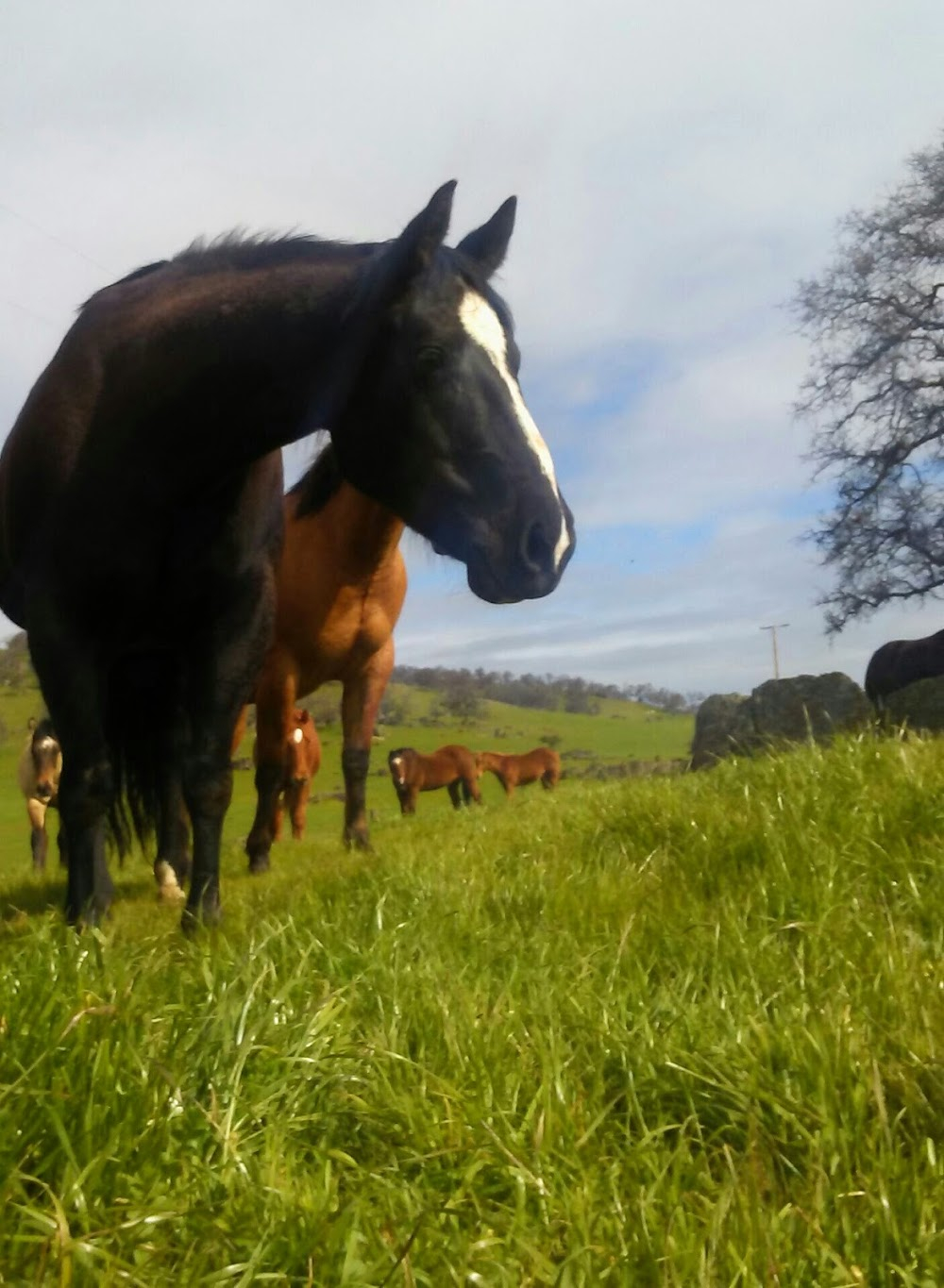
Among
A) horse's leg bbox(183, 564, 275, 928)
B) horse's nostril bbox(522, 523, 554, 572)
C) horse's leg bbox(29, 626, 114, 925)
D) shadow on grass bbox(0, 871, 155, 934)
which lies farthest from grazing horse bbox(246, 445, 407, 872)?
horse's nostril bbox(522, 523, 554, 572)

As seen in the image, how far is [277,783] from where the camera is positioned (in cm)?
733

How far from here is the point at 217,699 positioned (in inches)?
167

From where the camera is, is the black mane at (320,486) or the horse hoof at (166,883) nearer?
the horse hoof at (166,883)

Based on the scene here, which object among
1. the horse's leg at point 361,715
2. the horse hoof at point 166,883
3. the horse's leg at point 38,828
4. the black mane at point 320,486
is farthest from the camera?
the horse's leg at point 38,828

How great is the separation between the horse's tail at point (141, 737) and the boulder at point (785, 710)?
7.38 metres

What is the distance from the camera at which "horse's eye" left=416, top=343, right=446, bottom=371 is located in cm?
357

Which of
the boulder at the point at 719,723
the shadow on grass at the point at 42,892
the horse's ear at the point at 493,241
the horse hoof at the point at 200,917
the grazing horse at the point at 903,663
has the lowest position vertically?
the shadow on grass at the point at 42,892

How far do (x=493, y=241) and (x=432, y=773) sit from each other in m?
28.5

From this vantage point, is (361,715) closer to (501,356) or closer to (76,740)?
(76,740)

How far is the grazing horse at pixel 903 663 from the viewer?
13.8 m

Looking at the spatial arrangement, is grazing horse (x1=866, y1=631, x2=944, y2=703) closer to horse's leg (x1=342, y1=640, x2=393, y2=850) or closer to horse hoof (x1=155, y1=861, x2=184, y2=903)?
horse's leg (x1=342, y1=640, x2=393, y2=850)

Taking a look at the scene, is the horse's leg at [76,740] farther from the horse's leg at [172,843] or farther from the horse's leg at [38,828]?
the horse's leg at [38,828]

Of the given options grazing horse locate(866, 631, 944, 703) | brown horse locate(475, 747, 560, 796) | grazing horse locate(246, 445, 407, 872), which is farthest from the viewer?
brown horse locate(475, 747, 560, 796)

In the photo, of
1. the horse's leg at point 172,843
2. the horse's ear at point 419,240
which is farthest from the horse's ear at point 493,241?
the horse's leg at point 172,843
